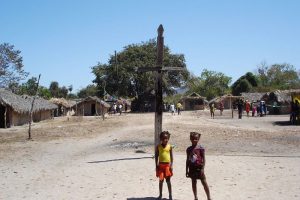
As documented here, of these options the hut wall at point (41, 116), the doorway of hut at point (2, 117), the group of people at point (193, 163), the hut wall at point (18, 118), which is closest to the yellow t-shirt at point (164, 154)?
the group of people at point (193, 163)

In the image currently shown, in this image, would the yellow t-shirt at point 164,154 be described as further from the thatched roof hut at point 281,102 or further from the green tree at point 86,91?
the green tree at point 86,91

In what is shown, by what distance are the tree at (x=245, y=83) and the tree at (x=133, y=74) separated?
17.3 metres

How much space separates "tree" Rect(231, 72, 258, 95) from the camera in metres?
85.0

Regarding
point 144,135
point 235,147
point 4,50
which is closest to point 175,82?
point 4,50

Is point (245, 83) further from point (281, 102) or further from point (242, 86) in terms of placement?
point (281, 102)

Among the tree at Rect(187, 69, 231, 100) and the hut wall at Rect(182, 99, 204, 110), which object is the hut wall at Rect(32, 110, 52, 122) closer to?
the hut wall at Rect(182, 99, 204, 110)

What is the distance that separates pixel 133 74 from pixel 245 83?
2889 cm

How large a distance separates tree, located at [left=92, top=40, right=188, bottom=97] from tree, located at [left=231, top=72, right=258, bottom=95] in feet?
56.6

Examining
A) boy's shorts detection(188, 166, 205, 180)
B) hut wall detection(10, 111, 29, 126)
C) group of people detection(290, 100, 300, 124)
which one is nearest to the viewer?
boy's shorts detection(188, 166, 205, 180)

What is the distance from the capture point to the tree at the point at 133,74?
6825 cm

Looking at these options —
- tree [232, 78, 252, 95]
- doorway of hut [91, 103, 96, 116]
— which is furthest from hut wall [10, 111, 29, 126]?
tree [232, 78, 252, 95]

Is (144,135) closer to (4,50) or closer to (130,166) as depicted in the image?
(130,166)

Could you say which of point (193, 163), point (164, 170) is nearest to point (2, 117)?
point (164, 170)

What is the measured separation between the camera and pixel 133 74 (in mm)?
68312
